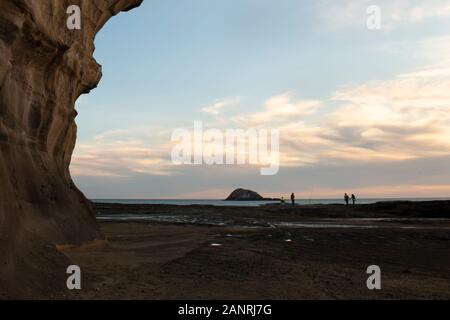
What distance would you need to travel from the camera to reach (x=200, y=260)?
1520 centimetres

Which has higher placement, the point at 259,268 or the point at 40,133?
the point at 40,133

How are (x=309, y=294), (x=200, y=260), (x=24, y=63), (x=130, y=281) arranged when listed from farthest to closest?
1. (x=200, y=260)
2. (x=24, y=63)
3. (x=130, y=281)
4. (x=309, y=294)

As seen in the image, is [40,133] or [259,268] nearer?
[259,268]

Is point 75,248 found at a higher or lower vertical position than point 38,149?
lower

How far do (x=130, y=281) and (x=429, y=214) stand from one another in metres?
47.7

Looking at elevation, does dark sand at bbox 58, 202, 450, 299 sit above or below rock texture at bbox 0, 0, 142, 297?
below

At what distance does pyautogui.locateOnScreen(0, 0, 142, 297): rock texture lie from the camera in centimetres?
1027

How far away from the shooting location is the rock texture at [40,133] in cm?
1027

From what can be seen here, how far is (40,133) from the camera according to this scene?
15.9m

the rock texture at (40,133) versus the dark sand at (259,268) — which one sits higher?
the rock texture at (40,133)
